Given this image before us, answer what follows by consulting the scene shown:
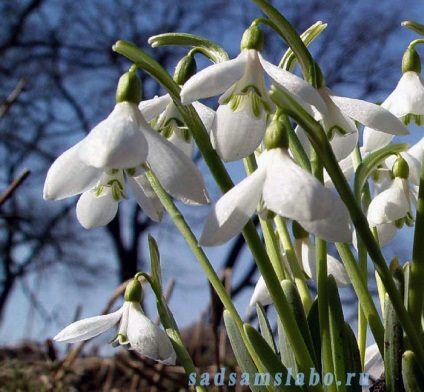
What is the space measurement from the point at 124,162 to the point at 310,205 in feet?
0.46

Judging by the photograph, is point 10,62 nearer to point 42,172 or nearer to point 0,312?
point 42,172

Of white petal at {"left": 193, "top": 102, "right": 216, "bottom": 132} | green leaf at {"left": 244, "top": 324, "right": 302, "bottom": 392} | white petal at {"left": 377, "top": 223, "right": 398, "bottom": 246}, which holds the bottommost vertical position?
green leaf at {"left": 244, "top": 324, "right": 302, "bottom": 392}

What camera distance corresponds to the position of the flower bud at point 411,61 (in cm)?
73

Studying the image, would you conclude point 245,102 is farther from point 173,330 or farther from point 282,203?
point 173,330

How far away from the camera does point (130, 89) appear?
1.83 ft

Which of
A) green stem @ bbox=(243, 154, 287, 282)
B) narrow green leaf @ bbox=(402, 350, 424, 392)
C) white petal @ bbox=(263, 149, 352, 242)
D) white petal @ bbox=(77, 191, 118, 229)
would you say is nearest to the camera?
→ white petal @ bbox=(263, 149, 352, 242)

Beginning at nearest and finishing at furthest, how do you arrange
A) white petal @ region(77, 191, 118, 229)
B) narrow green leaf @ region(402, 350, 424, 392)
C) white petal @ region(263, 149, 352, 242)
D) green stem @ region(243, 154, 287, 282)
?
white petal @ region(263, 149, 352, 242), narrow green leaf @ region(402, 350, 424, 392), white petal @ region(77, 191, 118, 229), green stem @ region(243, 154, 287, 282)

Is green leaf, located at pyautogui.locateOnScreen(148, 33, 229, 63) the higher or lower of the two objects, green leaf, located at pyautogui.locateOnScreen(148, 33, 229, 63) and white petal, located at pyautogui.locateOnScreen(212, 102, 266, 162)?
the higher

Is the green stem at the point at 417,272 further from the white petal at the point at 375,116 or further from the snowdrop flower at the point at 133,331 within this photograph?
the snowdrop flower at the point at 133,331

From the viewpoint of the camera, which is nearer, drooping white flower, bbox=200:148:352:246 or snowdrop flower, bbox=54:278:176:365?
drooping white flower, bbox=200:148:352:246

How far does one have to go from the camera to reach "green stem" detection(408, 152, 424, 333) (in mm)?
624

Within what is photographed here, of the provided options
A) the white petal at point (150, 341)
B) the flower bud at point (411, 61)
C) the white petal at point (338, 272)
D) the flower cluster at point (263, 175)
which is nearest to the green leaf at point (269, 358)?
the flower cluster at point (263, 175)

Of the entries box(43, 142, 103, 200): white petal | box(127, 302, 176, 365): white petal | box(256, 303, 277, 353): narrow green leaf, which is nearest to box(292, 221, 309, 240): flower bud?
box(256, 303, 277, 353): narrow green leaf

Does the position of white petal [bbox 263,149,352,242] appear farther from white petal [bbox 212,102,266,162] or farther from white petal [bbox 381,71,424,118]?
white petal [bbox 381,71,424,118]
